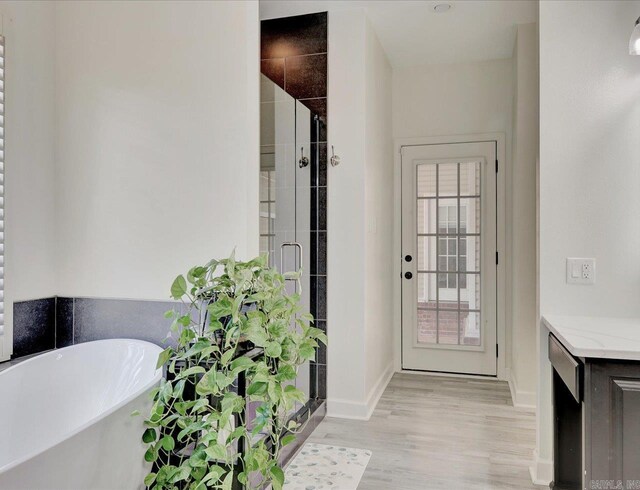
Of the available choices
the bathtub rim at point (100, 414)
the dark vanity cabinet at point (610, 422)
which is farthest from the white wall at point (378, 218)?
the dark vanity cabinet at point (610, 422)

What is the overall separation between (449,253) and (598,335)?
99.9 inches

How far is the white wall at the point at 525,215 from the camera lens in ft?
11.5

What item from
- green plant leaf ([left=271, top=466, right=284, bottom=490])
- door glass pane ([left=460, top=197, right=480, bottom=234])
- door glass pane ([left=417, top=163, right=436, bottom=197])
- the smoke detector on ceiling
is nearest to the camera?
green plant leaf ([left=271, top=466, right=284, bottom=490])

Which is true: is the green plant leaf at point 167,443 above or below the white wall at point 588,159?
below

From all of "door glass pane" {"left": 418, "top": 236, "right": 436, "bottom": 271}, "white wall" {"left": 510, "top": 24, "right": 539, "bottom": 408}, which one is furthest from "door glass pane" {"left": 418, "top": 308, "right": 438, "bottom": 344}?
"white wall" {"left": 510, "top": 24, "right": 539, "bottom": 408}

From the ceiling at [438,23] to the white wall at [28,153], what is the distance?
150 cm

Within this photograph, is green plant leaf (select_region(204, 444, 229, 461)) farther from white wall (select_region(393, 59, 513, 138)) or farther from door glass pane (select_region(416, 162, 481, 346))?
white wall (select_region(393, 59, 513, 138))

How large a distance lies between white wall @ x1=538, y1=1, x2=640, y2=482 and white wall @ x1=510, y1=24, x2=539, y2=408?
1.19m

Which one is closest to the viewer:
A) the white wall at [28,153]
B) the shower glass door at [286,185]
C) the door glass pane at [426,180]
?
the white wall at [28,153]

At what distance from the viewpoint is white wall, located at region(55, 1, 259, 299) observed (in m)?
2.29

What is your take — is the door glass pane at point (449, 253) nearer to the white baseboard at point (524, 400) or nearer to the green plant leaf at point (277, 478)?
the white baseboard at point (524, 400)

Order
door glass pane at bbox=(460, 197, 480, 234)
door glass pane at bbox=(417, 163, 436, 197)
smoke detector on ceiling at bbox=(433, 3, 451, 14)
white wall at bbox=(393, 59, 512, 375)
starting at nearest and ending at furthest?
1. smoke detector on ceiling at bbox=(433, 3, 451, 14)
2. white wall at bbox=(393, 59, 512, 375)
3. door glass pane at bbox=(460, 197, 480, 234)
4. door glass pane at bbox=(417, 163, 436, 197)

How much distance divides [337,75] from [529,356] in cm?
252

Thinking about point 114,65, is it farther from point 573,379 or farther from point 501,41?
point 501,41
